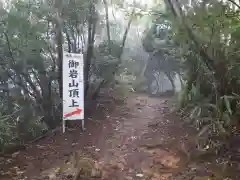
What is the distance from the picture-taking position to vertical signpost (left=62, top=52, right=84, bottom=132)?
7.02 m

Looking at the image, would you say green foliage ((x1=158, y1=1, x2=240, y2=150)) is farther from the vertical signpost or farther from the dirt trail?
the vertical signpost

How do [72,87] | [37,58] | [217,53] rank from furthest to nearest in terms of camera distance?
[37,58] < [72,87] < [217,53]

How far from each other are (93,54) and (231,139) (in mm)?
4897

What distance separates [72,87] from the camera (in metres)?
7.11

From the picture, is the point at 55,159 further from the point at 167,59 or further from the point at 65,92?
the point at 167,59

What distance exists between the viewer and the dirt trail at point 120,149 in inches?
199

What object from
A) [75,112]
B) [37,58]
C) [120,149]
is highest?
[37,58]

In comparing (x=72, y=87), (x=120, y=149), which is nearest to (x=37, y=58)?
A: (x=72, y=87)

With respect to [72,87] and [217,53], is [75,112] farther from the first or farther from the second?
[217,53]

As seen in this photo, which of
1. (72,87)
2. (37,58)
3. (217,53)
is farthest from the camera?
(37,58)

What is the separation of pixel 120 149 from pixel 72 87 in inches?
74.7

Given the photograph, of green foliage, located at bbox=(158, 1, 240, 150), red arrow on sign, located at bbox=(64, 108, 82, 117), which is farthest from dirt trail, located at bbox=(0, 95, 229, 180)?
green foliage, located at bbox=(158, 1, 240, 150)

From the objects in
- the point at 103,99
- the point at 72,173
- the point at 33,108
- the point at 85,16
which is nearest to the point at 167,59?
the point at 103,99

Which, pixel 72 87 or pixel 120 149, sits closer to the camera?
pixel 120 149
